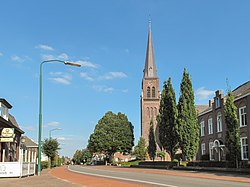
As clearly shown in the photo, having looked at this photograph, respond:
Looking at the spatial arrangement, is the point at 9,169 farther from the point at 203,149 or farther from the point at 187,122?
the point at 203,149

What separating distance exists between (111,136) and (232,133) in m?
46.4

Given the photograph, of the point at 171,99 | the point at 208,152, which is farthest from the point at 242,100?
the point at 208,152

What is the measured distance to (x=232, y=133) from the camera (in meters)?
28.4

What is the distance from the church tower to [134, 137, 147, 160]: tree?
846 cm

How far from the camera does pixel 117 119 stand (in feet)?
250

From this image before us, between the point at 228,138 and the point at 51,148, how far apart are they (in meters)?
33.1

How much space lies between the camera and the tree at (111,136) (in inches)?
2832

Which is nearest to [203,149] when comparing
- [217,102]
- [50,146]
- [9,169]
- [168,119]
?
[217,102]

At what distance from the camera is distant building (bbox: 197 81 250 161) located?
116 feet

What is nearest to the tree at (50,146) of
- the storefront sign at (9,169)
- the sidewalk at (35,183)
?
the storefront sign at (9,169)

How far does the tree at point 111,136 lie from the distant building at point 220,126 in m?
28.1

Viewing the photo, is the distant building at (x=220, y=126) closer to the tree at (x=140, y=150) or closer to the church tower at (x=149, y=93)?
the tree at (x=140, y=150)

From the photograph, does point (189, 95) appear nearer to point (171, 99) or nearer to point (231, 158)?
point (171, 99)

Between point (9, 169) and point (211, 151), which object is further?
point (211, 151)
